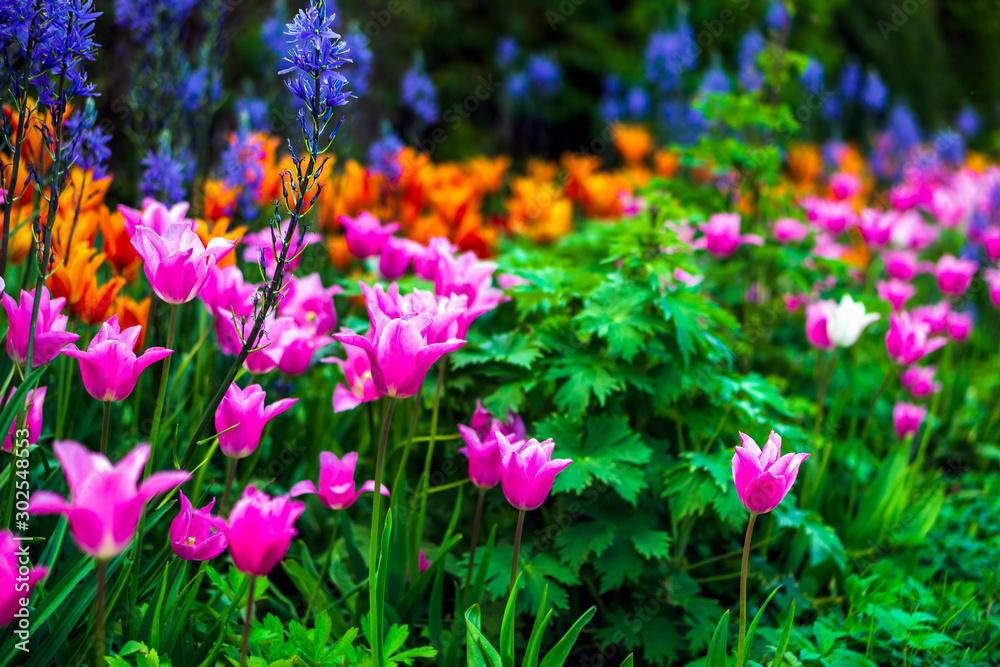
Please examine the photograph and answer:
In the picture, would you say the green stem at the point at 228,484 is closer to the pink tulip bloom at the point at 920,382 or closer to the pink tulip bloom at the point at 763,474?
the pink tulip bloom at the point at 763,474

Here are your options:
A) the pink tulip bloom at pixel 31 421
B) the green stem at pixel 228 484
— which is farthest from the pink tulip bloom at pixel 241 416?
the pink tulip bloom at pixel 31 421

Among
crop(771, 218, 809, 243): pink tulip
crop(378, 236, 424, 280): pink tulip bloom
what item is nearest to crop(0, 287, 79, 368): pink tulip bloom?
crop(378, 236, 424, 280): pink tulip bloom

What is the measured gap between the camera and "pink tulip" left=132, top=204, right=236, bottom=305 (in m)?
1.47

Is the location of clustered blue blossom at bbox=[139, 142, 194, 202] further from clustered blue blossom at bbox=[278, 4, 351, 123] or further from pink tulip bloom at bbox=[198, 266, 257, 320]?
clustered blue blossom at bbox=[278, 4, 351, 123]

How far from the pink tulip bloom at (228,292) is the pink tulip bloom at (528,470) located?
2.49ft

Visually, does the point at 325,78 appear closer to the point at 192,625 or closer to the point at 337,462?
the point at 337,462

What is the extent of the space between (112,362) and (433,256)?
1.03 metres

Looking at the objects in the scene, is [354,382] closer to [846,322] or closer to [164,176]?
[164,176]

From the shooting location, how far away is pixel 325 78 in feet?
4.59

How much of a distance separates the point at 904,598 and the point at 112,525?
7.05 ft

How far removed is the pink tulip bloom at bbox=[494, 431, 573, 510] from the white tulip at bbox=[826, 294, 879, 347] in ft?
4.87

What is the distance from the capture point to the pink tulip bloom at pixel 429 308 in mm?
1600

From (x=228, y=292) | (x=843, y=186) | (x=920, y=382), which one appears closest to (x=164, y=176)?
(x=228, y=292)

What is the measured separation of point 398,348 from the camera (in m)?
1.44
